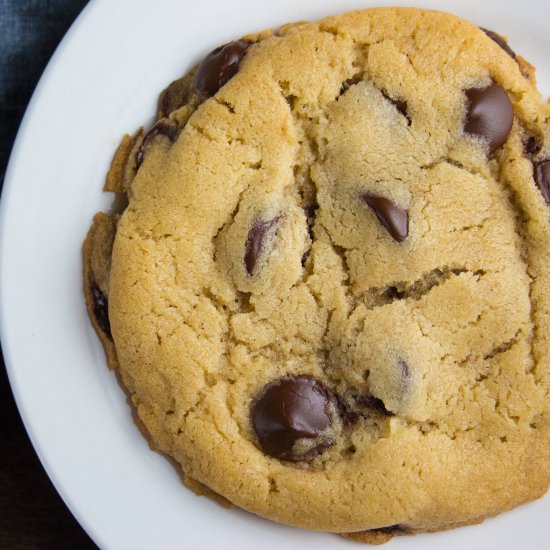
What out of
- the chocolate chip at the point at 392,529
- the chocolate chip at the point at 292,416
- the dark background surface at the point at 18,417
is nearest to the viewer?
the chocolate chip at the point at 292,416

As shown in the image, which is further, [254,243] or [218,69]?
[218,69]

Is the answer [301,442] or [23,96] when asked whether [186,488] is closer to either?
[301,442]

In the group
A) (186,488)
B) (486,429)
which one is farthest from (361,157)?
(186,488)

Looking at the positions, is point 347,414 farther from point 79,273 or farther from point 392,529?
point 79,273

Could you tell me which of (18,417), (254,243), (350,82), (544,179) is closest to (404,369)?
(254,243)

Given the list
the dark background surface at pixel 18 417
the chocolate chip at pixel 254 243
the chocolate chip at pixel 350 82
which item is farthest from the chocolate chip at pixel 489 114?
the dark background surface at pixel 18 417

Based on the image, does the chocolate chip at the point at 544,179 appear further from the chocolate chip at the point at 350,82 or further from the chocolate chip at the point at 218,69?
the chocolate chip at the point at 218,69

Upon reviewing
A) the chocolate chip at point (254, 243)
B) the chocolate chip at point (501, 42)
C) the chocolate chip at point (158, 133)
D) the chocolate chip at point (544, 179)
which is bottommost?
the chocolate chip at point (254, 243)

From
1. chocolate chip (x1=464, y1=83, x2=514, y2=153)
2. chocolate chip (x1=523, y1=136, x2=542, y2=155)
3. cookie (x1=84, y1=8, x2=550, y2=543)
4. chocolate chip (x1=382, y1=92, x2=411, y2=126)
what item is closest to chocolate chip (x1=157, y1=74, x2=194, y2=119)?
cookie (x1=84, y1=8, x2=550, y2=543)
